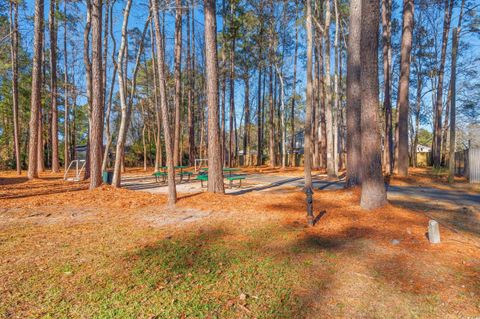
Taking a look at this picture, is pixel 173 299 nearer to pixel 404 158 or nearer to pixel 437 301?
pixel 437 301

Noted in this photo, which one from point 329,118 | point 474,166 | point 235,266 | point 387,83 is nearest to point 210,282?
point 235,266

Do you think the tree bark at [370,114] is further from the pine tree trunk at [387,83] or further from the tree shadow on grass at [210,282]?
the pine tree trunk at [387,83]

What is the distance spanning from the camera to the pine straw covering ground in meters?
2.21

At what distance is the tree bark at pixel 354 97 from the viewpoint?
7504mm

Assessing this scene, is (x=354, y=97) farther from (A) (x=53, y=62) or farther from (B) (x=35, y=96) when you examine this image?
(A) (x=53, y=62)

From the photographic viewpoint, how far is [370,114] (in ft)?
17.2

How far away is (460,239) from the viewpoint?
3672 millimetres

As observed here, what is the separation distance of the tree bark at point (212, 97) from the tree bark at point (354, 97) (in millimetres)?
4083

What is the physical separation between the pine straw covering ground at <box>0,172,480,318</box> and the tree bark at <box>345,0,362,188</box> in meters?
2.69

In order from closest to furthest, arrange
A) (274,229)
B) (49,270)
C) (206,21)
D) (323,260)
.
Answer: (49,270)
(323,260)
(274,229)
(206,21)

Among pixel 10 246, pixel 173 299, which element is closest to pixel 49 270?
pixel 10 246

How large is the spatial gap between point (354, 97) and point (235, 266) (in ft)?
23.2

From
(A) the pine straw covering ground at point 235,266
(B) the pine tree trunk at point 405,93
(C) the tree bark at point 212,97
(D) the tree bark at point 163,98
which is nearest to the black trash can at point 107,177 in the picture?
(A) the pine straw covering ground at point 235,266

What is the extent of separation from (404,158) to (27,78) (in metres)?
29.5
